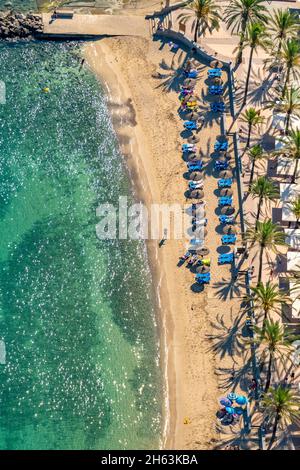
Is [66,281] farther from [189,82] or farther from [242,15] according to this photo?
[242,15]

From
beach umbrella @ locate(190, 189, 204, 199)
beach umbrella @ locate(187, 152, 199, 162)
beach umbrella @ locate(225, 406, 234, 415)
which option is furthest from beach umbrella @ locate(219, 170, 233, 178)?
beach umbrella @ locate(225, 406, 234, 415)

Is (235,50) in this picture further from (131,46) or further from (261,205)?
(261,205)

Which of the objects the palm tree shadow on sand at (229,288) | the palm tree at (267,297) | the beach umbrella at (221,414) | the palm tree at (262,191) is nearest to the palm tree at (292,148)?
the palm tree at (262,191)

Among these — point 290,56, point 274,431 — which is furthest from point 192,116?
point 274,431

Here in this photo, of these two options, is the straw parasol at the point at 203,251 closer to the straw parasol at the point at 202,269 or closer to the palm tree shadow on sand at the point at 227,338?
the straw parasol at the point at 202,269

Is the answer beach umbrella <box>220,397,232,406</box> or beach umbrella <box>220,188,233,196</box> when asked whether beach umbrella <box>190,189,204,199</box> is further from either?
beach umbrella <box>220,397,232,406</box>

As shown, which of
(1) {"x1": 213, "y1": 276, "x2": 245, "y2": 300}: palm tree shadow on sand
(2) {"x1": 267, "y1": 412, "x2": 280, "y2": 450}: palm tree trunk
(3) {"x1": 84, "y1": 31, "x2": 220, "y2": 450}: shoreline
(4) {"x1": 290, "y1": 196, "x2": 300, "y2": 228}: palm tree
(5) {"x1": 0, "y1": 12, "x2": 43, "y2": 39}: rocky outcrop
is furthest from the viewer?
(5) {"x1": 0, "y1": 12, "x2": 43, "y2": 39}: rocky outcrop

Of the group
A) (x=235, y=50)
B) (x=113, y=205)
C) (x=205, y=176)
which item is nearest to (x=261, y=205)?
(x=205, y=176)
